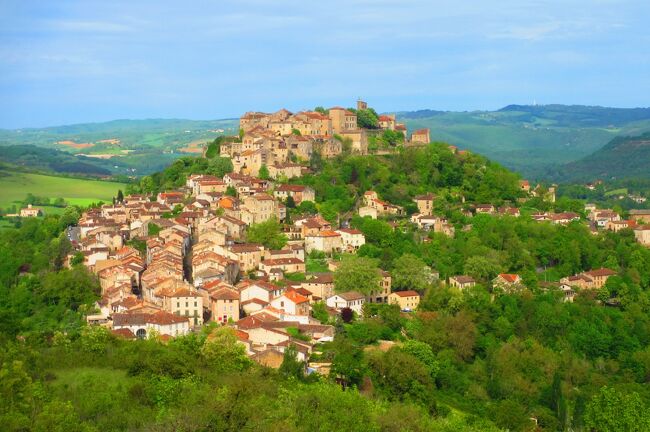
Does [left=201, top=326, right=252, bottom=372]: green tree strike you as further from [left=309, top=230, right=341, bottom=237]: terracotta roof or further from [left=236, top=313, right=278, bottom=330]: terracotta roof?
[left=309, top=230, right=341, bottom=237]: terracotta roof

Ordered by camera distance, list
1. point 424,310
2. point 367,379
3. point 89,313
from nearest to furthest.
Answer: point 367,379, point 89,313, point 424,310

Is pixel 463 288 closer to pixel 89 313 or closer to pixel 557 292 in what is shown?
pixel 557 292

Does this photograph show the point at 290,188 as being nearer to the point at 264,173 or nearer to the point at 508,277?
the point at 264,173

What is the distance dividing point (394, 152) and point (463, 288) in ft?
71.8

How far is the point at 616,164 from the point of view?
577 ft

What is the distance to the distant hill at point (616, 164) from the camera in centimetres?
16575

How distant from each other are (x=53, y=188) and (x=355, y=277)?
59.9m

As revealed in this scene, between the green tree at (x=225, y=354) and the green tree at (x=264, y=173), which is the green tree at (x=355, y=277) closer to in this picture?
the green tree at (x=225, y=354)

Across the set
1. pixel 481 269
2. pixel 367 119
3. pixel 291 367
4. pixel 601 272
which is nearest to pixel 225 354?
pixel 291 367

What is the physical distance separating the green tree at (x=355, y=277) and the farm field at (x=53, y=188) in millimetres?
42187

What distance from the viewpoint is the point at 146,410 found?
2728 centimetres

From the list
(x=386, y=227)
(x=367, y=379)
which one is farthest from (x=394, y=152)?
(x=367, y=379)

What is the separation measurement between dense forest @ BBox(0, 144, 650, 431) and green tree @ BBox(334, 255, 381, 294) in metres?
0.32

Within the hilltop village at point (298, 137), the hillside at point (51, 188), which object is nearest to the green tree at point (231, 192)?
the hilltop village at point (298, 137)
